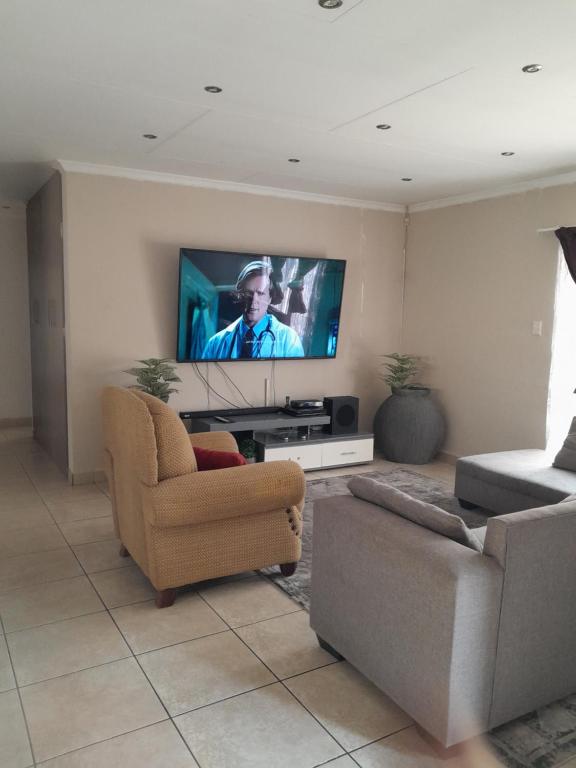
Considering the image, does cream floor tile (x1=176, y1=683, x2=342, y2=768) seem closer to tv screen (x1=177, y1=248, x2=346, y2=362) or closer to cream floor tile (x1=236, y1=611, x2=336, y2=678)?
cream floor tile (x1=236, y1=611, x2=336, y2=678)

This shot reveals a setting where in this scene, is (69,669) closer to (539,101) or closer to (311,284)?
(539,101)

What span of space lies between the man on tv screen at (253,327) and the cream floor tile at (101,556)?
2.00 meters

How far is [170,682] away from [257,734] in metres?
0.44

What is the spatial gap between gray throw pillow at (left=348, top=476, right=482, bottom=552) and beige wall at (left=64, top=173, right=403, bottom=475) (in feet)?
9.97

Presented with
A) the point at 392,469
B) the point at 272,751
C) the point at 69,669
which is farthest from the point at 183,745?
the point at 392,469

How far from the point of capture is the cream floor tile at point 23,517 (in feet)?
12.8

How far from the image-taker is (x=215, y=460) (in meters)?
3.13

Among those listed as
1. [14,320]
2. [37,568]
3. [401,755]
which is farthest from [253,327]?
[401,755]

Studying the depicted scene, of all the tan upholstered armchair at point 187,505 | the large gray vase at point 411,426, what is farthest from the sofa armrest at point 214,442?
the large gray vase at point 411,426

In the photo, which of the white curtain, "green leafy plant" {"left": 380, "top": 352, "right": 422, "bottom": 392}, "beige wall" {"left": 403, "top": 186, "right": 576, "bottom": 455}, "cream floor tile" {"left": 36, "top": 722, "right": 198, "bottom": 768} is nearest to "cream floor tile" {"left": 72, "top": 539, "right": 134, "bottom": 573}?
"cream floor tile" {"left": 36, "top": 722, "right": 198, "bottom": 768}

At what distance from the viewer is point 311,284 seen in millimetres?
5555

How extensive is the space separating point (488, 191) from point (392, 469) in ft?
8.52

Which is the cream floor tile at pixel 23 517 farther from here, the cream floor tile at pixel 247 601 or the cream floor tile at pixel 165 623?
the cream floor tile at pixel 247 601

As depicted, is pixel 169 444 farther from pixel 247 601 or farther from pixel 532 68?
pixel 532 68
